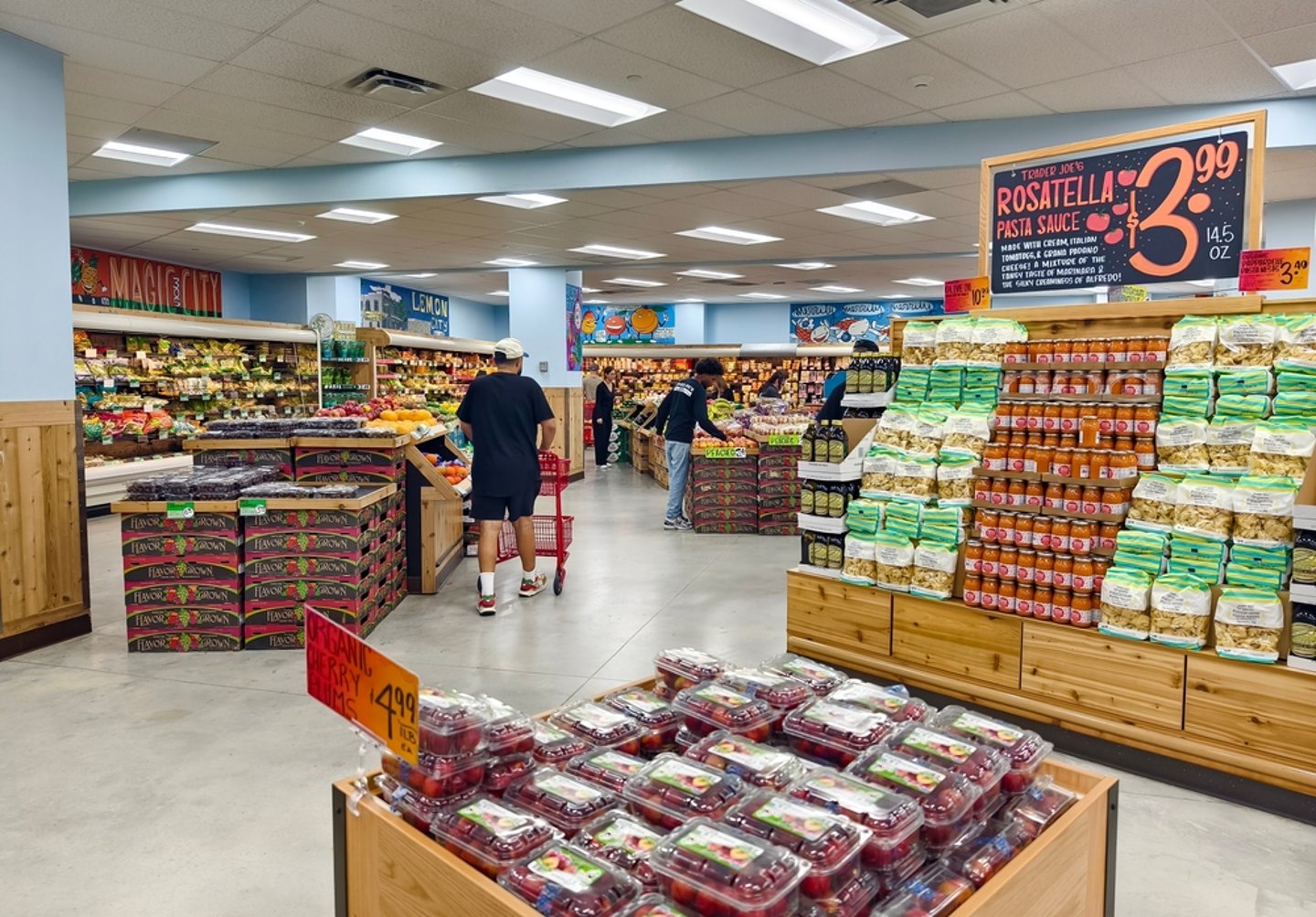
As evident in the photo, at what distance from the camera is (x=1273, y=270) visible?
10.6 ft

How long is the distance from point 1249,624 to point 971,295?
1799mm

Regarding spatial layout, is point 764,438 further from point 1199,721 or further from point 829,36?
point 1199,721

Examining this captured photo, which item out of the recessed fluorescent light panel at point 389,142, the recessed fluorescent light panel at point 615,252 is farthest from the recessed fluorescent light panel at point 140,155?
the recessed fluorescent light panel at point 615,252

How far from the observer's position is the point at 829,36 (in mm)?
5305

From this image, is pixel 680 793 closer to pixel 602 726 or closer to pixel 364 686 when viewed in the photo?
pixel 602 726

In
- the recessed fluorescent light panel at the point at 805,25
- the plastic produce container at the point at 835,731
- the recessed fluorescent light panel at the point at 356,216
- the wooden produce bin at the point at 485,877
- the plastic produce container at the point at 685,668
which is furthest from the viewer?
the recessed fluorescent light panel at the point at 356,216

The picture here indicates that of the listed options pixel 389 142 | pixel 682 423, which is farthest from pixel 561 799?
pixel 682 423

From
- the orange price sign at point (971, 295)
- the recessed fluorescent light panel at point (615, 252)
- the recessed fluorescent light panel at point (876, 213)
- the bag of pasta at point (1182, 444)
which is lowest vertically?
the bag of pasta at point (1182, 444)

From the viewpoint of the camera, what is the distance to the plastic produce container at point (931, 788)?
1.57 metres

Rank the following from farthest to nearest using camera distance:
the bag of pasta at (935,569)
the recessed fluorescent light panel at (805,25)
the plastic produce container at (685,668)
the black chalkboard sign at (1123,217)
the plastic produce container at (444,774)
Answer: the recessed fluorescent light panel at (805,25), the bag of pasta at (935,569), the black chalkboard sign at (1123,217), the plastic produce container at (685,668), the plastic produce container at (444,774)

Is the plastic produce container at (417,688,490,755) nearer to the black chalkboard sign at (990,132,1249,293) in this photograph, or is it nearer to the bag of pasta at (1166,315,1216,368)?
the bag of pasta at (1166,315,1216,368)

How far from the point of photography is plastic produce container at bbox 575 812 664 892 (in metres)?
1.46

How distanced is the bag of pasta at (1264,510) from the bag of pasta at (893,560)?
1.31m

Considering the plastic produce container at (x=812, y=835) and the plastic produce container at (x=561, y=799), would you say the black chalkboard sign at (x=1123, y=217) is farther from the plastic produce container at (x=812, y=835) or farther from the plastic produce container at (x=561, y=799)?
the plastic produce container at (x=561, y=799)
